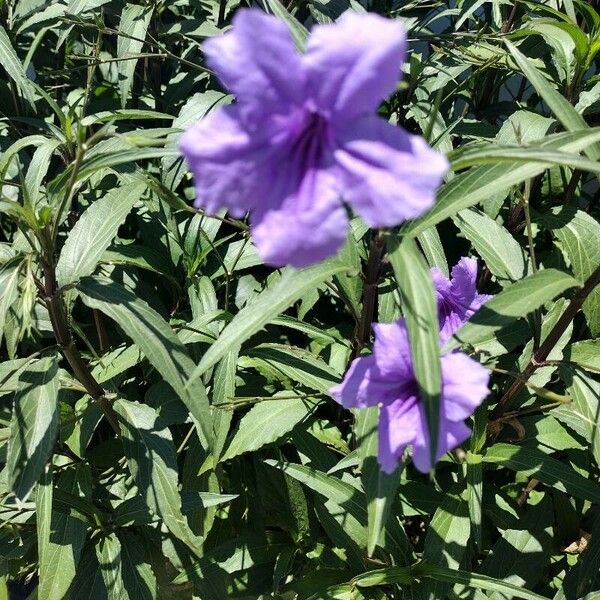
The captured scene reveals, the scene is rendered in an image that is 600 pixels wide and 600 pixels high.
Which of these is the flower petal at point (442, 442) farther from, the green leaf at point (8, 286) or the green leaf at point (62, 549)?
the green leaf at point (62, 549)

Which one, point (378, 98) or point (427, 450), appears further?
point (427, 450)

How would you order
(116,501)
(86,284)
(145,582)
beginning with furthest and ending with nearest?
(116,501), (145,582), (86,284)

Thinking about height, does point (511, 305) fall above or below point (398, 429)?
above

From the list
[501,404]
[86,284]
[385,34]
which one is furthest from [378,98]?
[501,404]

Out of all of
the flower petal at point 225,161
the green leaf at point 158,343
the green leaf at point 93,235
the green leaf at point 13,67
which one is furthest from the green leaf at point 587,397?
the green leaf at point 13,67

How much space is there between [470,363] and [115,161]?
2.11 ft

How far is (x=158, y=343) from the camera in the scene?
1140 mm

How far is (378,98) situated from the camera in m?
0.72

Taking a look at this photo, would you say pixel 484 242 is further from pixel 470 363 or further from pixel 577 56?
pixel 470 363

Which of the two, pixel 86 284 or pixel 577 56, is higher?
pixel 577 56

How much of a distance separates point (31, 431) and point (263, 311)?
0.54 meters

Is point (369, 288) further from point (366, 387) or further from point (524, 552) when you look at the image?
point (524, 552)

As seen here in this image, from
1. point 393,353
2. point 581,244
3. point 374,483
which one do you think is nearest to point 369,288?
point 393,353

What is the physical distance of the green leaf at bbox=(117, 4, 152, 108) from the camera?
5.75ft
